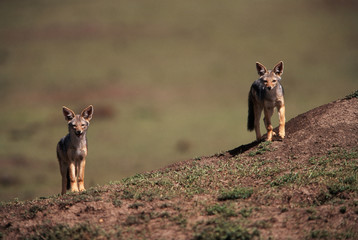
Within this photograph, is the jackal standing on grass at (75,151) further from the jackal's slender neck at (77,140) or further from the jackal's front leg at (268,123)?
the jackal's front leg at (268,123)

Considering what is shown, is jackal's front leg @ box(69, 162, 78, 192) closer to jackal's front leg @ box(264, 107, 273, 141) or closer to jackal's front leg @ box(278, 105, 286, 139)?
jackal's front leg @ box(264, 107, 273, 141)

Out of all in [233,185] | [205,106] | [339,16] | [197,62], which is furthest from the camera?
[339,16]

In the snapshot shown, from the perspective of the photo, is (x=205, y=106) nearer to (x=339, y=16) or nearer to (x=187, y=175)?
(x=339, y=16)

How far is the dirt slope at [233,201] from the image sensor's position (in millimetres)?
8516

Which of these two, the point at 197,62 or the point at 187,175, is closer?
the point at 187,175

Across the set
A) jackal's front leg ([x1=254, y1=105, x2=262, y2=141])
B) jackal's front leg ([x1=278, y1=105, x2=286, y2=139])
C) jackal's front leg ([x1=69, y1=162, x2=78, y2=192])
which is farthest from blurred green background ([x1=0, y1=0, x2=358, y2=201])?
jackal's front leg ([x1=278, y1=105, x2=286, y2=139])

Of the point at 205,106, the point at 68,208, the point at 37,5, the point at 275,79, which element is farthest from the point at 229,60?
the point at 68,208

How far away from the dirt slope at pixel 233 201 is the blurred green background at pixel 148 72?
56.5 feet

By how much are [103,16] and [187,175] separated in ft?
176

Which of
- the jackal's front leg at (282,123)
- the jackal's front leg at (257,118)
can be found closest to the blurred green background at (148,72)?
the jackal's front leg at (257,118)

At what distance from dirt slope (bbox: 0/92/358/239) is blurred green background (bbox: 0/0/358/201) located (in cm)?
1723

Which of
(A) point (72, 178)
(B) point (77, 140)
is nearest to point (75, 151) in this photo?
(B) point (77, 140)

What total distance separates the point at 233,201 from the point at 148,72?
40.9m

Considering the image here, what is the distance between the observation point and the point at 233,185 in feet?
34.2
